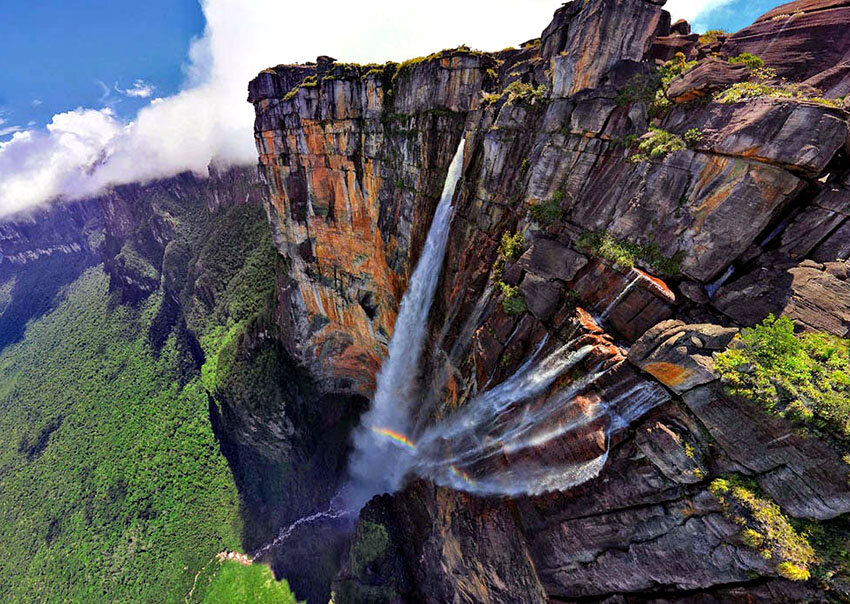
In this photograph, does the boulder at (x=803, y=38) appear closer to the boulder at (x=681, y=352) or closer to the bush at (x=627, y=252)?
the bush at (x=627, y=252)

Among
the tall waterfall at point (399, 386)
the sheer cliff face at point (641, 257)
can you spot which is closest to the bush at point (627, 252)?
the sheer cliff face at point (641, 257)

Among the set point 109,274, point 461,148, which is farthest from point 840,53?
point 109,274

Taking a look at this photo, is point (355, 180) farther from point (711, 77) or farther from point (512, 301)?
point (711, 77)

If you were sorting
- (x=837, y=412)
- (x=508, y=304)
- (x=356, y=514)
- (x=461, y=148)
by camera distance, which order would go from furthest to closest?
(x=356, y=514), (x=461, y=148), (x=508, y=304), (x=837, y=412)

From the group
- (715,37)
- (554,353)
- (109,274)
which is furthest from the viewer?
(109,274)

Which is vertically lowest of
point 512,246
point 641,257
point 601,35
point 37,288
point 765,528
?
point 37,288

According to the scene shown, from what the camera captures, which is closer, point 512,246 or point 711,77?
point 711,77

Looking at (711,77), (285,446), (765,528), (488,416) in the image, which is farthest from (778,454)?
(285,446)

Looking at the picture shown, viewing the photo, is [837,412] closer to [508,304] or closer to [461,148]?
[508,304]
